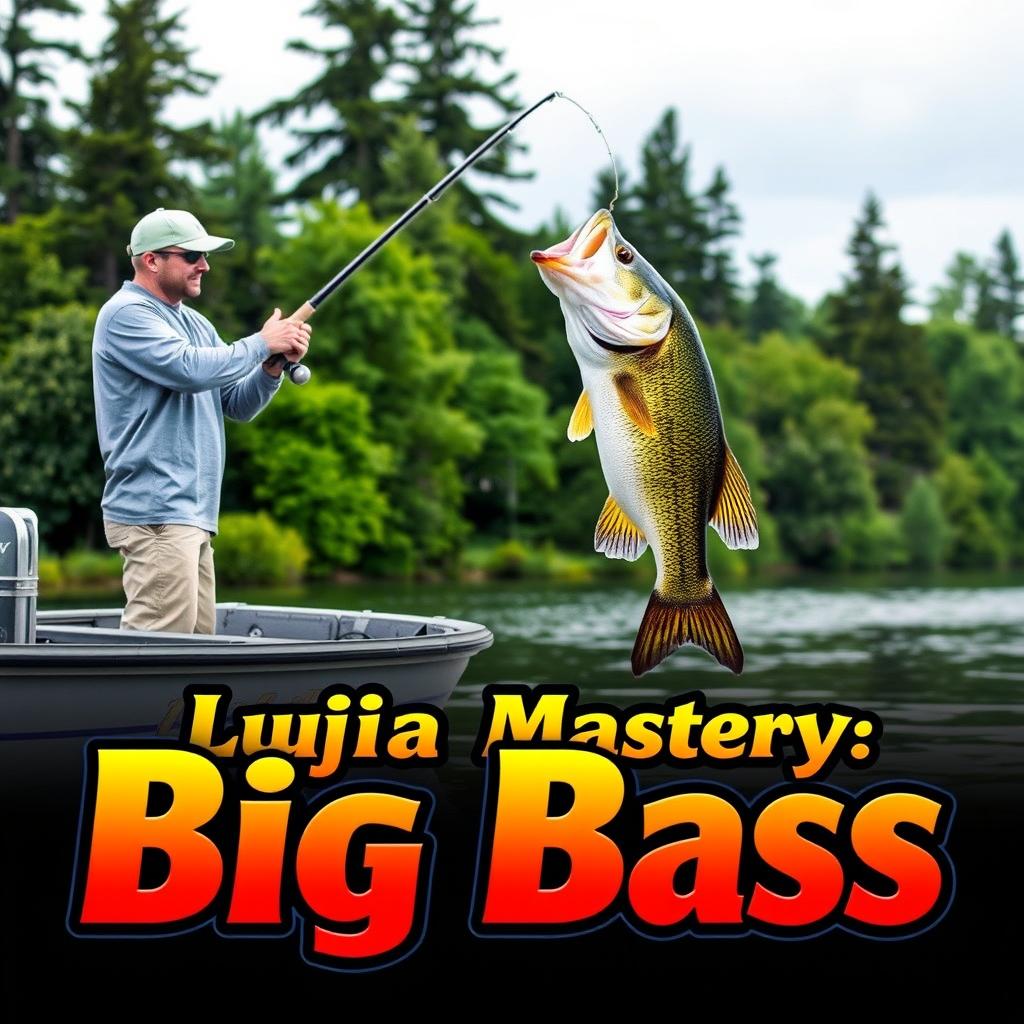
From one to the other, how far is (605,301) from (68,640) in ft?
16.8

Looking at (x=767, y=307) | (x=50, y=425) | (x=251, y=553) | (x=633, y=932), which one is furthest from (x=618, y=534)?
(x=767, y=307)

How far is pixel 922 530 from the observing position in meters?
64.5

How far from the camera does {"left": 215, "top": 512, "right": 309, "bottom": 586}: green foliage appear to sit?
121 feet

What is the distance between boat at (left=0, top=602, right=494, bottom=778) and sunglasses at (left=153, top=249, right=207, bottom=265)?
4.96 feet

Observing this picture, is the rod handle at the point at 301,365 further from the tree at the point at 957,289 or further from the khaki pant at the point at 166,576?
the tree at the point at 957,289

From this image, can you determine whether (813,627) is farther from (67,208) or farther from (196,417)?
(67,208)

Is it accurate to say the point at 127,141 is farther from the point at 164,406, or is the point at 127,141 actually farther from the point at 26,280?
the point at 164,406

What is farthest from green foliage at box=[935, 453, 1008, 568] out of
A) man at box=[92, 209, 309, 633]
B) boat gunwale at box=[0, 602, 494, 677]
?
man at box=[92, 209, 309, 633]

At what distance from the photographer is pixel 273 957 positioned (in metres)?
5.24

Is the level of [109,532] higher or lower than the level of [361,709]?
higher

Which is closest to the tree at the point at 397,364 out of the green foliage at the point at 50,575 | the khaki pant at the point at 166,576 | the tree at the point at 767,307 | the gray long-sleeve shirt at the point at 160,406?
the green foliage at the point at 50,575

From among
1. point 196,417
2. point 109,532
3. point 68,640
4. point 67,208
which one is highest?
point 67,208

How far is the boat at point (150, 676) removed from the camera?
684cm

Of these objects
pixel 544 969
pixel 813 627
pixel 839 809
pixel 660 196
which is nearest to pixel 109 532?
pixel 544 969
